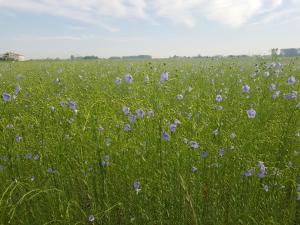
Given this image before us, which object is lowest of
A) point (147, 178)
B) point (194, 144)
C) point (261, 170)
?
point (147, 178)

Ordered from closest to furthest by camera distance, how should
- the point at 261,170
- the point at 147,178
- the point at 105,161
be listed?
the point at 261,170 → the point at 147,178 → the point at 105,161

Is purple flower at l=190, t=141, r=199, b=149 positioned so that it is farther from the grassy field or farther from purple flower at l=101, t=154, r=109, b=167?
purple flower at l=101, t=154, r=109, b=167

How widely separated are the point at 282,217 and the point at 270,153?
0.69m

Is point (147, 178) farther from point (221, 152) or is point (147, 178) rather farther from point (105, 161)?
point (221, 152)

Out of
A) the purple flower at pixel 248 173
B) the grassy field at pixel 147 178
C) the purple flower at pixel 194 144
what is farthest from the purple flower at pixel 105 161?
the purple flower at pixel 248 173

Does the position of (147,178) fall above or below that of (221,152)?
below

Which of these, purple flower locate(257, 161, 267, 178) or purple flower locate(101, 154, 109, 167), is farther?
purple flower locate(101, 154, 109, 167)

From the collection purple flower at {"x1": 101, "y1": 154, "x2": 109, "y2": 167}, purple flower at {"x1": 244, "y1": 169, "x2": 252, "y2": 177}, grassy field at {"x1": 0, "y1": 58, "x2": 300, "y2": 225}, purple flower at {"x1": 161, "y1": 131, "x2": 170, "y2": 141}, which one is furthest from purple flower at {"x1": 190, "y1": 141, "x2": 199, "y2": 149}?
purple flower at {"x1": 101, "y1": 154, "x2": 109, "y2": 167}

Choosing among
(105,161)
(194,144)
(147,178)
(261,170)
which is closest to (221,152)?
(194,144)

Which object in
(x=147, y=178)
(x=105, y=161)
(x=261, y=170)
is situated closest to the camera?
(x=261, y=170)

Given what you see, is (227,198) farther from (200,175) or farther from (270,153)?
(270,153)

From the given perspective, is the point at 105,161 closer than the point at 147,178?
No

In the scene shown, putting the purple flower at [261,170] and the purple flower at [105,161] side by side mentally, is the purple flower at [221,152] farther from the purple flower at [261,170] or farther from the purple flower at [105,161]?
the purple flower at [105,161]

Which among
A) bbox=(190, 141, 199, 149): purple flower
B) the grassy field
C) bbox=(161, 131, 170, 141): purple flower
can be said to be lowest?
the grassy field
